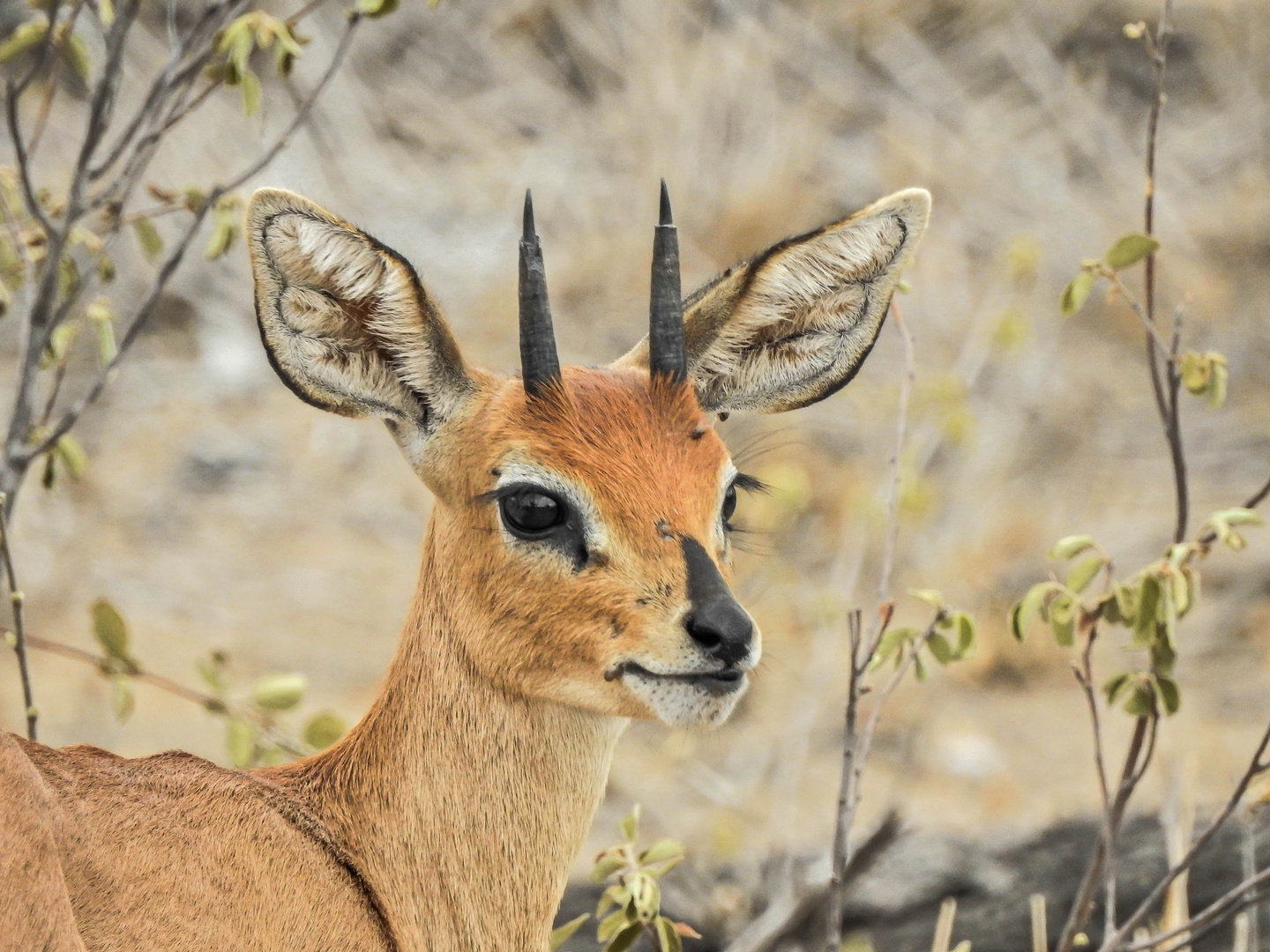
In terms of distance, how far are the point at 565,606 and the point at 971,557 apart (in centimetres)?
541

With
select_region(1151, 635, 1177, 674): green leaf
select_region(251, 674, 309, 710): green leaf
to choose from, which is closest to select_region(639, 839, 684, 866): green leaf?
select_region(251, 674, 309, 710): green leaf

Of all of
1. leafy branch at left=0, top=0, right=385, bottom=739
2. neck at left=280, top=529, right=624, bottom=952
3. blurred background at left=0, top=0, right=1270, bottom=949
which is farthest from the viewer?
blurred background at left=0, top=0, right=1270, bottom=949

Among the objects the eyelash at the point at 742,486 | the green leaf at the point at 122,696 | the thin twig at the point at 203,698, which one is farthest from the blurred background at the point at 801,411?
the eyelash at the point at 742,486

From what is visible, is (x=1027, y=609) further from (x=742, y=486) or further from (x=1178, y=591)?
(x=742, y=486)

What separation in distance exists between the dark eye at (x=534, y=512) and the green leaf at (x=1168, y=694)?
1.31m

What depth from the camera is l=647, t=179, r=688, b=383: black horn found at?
214 cm

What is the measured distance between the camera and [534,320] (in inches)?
86.3

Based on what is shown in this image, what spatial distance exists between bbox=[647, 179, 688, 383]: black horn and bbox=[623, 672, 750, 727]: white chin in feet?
1.69

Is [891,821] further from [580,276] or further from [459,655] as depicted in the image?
[580,276]

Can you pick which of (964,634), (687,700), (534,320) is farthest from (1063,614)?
(534,320)

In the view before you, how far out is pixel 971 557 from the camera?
7273 mm

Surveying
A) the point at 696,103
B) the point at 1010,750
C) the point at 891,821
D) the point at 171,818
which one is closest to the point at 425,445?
the point at 171,818

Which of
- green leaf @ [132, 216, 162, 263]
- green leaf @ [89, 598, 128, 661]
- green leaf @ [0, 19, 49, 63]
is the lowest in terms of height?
green leaf @ [89, 598, 128, 661]

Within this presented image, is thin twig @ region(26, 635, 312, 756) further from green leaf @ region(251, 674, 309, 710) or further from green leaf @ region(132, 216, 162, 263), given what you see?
green leaf @ region(132, 216, 162, 263)
